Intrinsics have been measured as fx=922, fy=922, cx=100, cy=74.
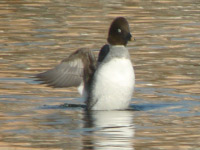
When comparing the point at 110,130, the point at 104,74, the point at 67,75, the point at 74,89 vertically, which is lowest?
the point at 74,89

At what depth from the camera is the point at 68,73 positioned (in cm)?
1256

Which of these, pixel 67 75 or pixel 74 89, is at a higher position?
pixel 67 75

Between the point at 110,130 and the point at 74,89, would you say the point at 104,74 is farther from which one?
the point at 74,89

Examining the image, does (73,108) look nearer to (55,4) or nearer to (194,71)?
(194,71)

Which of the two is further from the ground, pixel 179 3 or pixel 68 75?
pixel 68 75

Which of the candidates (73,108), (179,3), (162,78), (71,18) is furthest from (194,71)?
(179,3)

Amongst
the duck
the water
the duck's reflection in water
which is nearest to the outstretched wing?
the duck

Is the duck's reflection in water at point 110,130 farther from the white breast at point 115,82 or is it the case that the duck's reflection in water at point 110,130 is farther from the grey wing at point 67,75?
the grey wing at point 67,75

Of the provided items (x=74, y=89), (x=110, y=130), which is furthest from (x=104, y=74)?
(x=74, y=89)

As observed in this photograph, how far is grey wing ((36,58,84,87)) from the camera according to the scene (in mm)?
12508

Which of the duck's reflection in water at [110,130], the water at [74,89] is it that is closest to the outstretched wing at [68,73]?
the water at [74,89]

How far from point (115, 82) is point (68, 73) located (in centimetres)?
87

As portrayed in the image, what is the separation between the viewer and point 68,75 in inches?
495

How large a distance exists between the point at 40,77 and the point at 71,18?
9.96 m
